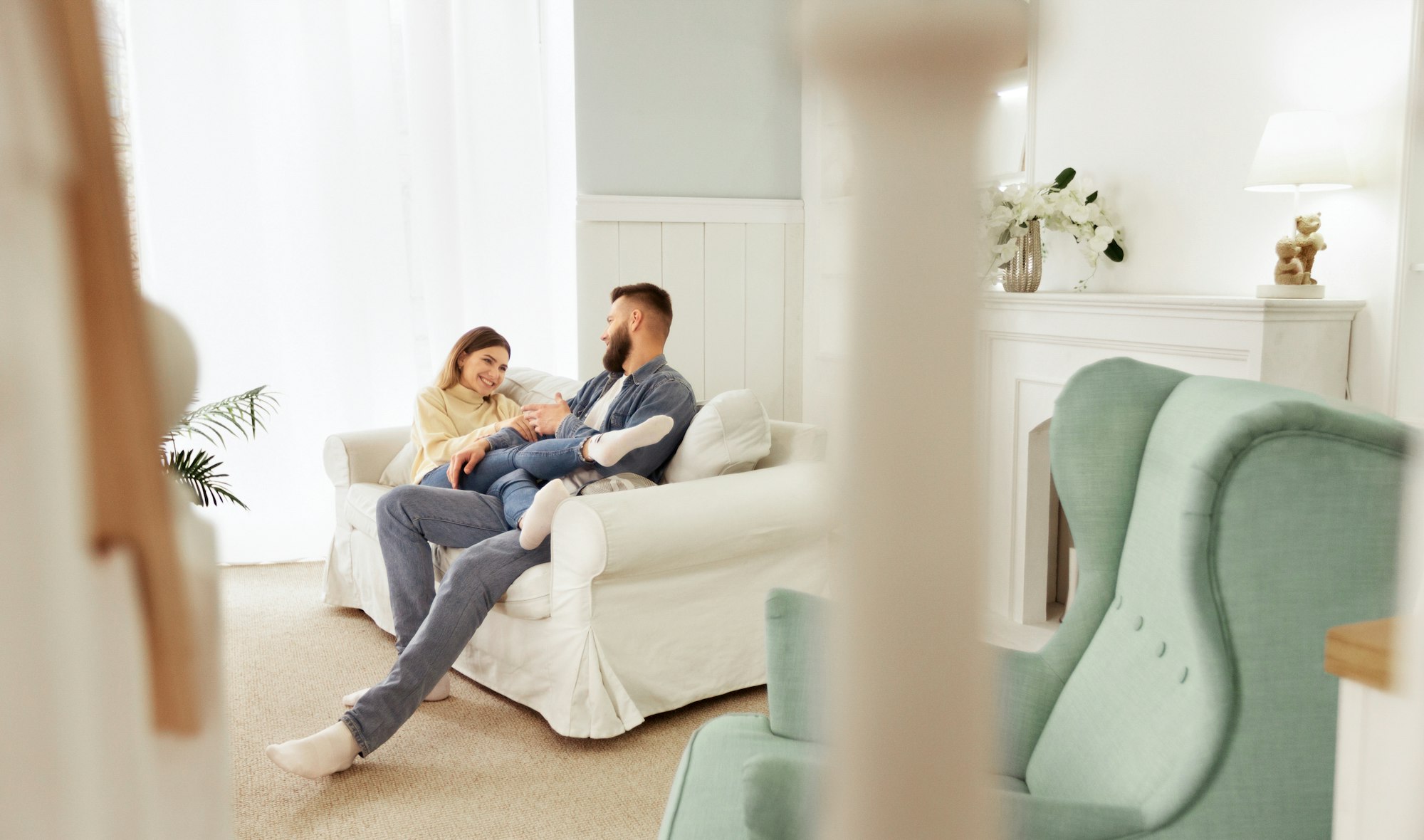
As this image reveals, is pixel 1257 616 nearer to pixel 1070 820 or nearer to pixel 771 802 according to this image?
pixel 1070 820

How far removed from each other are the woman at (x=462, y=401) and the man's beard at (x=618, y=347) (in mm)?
332

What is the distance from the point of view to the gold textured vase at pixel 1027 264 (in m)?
3.03

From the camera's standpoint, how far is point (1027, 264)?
10.00 feet

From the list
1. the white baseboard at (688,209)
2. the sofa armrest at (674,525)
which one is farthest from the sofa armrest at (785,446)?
the white baseboard at (688,209)

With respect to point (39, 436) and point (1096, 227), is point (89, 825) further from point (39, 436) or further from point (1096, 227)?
point (1096, 227)

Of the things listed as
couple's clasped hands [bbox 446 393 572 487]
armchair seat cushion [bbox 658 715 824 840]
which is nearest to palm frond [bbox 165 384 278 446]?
couple's clasped hands [bbox 446 393 572 487]

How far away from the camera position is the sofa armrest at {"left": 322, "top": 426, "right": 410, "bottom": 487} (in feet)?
11.1

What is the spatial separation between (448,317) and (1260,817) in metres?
3.61

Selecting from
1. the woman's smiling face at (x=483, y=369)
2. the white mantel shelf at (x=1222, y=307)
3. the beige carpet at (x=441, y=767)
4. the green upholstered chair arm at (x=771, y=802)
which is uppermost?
the white mantel shelf at (x=1222, y=307)

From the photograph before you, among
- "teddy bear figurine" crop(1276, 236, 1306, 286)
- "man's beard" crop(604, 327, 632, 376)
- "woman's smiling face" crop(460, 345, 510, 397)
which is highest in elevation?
"teddy bear figurine" crop(1276, 236, 1306, 286)

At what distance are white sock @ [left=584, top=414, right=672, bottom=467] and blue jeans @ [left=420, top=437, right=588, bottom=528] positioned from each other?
0.08 m

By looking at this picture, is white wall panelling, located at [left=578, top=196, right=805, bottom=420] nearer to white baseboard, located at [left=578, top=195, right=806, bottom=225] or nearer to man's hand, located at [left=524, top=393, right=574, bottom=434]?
white baseboard, located at [left=578, top=195, right=806, bottom=225]

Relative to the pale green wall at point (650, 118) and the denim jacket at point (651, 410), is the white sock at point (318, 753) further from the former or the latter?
the pale green wall at point (650, 118)

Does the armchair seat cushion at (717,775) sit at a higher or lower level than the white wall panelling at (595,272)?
lower
